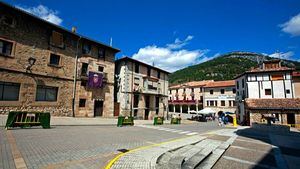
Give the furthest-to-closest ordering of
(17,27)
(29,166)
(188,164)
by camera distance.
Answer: (17,27) → (188,164) → (29,166)

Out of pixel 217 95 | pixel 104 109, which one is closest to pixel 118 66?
pixel 104 109

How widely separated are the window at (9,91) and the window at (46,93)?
5.66ft

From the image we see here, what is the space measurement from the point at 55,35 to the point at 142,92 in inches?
614

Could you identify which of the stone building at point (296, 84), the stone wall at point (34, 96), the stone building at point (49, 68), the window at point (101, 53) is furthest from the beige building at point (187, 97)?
the stone wall at point (34, 96)

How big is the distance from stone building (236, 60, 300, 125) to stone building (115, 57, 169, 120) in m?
15.5

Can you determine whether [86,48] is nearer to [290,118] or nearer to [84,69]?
[84,69]

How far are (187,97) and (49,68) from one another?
4120 centimetres

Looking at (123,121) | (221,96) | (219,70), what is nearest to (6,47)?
(123,121)

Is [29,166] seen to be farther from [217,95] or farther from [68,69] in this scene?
[217,95]

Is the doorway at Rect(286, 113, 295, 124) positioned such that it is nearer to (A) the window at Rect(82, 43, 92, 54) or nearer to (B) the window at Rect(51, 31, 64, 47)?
(A) the window at Rect(82, 43, 92, 54)

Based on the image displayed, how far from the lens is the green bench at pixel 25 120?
991 centimetres

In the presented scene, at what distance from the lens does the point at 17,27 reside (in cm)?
1619

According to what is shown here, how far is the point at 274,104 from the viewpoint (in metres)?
25.6

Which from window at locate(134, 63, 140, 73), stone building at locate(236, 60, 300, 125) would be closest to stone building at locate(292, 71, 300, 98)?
stone building at locate(236, 60, 300, 125)
